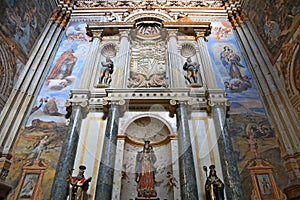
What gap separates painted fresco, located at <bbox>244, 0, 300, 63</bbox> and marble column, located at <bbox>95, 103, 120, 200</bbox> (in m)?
6.36

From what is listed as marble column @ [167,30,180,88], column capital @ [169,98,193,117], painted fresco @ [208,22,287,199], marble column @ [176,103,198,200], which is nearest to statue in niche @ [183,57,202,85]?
marble column @ [167,30,180,88]

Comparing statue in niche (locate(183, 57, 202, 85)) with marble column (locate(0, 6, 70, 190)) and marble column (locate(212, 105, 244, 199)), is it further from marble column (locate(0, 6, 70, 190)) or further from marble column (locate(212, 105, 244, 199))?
marble column (locate(0, 6, 70, 190))

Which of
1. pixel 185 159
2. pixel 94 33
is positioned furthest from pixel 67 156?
pixel 94 33

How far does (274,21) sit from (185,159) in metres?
6.36

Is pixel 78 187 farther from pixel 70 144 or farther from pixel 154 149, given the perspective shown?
pixel 154 149

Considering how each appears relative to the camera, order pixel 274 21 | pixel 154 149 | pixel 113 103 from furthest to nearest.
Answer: pixel 274 21
pixel 113 103
pixel 154 149

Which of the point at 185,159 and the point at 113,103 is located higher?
the point at 113,103

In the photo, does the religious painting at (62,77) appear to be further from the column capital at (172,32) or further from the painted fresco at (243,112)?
the painted fresco at (243,112)

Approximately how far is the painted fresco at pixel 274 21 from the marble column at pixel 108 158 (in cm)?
636

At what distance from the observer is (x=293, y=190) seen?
6543mm

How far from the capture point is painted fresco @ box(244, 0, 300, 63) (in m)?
8.41

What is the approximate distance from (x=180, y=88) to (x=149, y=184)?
12.2ft

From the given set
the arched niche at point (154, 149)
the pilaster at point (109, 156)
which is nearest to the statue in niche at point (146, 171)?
the arched niche at point (154, 149)

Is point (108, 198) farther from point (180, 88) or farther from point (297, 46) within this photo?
point (297, 46)
